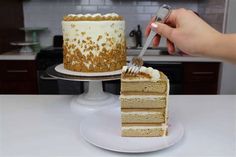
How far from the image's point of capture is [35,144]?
70 centimetres

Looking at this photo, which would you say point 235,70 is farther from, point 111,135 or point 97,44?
point 111,135

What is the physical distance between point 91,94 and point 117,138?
356 mm

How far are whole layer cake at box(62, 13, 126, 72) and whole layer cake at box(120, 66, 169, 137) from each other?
13.1 inches

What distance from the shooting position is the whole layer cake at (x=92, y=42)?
3.34ft

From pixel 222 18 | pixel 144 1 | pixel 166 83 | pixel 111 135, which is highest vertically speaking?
pixel 144 1

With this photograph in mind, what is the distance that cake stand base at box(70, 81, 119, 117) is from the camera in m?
0.96

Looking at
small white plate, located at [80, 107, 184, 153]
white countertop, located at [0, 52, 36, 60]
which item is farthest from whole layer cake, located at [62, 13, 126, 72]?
white countertop, located at [0, 52, 36, 60]

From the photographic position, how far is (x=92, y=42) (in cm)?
103

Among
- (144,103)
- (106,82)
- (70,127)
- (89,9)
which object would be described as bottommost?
(106,82)

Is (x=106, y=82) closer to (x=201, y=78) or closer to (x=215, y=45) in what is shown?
(x=201, y=78)

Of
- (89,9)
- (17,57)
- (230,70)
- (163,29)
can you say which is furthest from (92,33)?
(89,9)

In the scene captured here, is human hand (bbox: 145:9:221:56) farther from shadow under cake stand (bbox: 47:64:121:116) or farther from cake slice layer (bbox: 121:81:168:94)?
shadow under cake stand (bbox: 47:64:121:116)

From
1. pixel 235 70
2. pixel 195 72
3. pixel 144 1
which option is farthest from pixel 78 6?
pixel 235 70

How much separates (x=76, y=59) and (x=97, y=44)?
0.11 m
